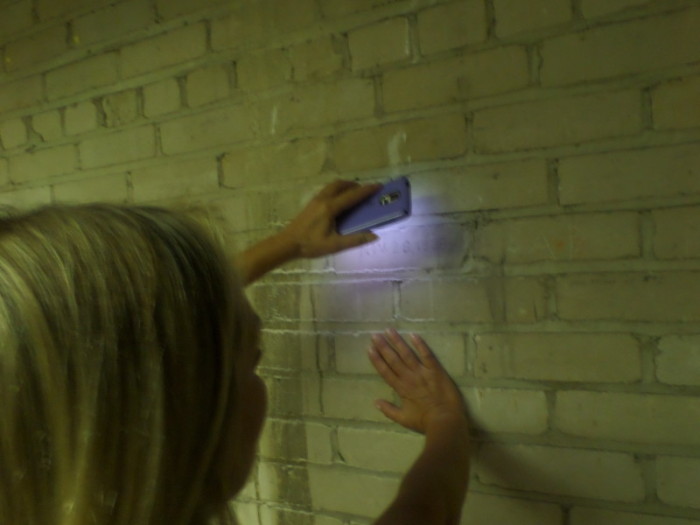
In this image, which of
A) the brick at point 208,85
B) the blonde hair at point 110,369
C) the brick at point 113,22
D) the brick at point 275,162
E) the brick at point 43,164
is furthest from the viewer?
the brick at point 43,164

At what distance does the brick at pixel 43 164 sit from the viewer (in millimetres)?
1531

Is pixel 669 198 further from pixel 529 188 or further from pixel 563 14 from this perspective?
pixel 563 14

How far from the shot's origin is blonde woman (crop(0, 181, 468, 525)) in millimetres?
577

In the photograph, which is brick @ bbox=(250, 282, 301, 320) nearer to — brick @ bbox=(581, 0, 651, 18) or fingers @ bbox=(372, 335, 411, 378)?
fingers @ bbox=(372, 335, 411, 378)

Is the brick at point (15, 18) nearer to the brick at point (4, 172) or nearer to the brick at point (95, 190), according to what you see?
the brick at point (4, 172)

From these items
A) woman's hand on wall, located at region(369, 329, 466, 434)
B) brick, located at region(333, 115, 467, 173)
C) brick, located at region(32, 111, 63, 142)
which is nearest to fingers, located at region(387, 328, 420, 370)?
woman's hand on wall, located at region(369, 329, 466, 434)

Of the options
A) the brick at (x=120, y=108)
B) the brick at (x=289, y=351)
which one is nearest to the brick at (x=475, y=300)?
the brick at (x=289, y=351)

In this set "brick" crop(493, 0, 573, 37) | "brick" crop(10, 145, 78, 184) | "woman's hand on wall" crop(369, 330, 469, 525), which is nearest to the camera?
"woman's hand on wall" crop(369, 330, 469, 525)

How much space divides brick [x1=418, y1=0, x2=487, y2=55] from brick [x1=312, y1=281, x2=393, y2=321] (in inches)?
18.0

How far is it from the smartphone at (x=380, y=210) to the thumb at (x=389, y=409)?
0.34 meters

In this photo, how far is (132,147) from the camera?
4.71ft

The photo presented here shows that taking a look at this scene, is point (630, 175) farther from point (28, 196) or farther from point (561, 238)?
point (28, 196)

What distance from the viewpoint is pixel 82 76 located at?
1505 millimetres

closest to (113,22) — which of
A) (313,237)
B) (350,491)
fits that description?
(313,237)
